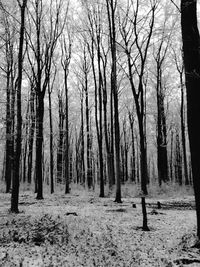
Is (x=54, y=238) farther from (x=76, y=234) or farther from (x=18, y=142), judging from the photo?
(x=18, y=142)

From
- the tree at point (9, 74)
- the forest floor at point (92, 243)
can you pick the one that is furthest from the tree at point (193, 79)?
the tree at point (9, 74)

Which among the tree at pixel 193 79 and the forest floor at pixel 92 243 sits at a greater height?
the tree at pixel 193 79

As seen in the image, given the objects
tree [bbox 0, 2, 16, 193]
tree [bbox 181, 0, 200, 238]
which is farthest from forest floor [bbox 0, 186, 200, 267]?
tree [bbox 0, 2, 16, 193]

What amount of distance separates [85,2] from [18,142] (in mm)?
11697

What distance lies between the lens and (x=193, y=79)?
5879 millimetres

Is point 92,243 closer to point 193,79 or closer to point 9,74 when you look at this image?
point 193,79

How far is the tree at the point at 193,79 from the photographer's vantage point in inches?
227

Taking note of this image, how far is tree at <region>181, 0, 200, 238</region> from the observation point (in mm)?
5762

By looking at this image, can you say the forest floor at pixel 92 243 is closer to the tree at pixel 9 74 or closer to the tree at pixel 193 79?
the tree at pixel 193 79

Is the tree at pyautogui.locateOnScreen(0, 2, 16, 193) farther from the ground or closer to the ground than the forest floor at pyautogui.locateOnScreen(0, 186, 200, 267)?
farther from the ground

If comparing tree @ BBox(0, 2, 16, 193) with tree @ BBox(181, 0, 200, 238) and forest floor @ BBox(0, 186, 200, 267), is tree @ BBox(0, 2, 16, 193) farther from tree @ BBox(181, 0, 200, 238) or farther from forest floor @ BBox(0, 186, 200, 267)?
tree @ BBox(181, 0, 200, 238)

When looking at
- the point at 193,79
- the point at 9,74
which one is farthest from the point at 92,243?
the point at 9,74

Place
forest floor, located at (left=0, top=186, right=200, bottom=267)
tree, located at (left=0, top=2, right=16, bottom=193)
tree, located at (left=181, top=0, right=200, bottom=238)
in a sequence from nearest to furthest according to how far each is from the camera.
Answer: forest floor, located at (left=0, top=186, right=200, bottom=267) → tree, located at (left=181, top=0, right=200, bottom=238) → tree, located at (left=0, top=2, right=16, bottom=193)

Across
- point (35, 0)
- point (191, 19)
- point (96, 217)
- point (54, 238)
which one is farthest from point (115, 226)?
point (35, 0)
